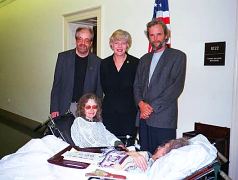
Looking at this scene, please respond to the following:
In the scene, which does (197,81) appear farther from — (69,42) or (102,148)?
(69,42)

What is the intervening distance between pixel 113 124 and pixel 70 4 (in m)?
2.77

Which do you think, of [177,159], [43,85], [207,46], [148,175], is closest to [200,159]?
[177,159]

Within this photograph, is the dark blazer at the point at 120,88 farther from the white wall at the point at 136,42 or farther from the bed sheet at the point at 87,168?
the bed sheet at the point at 87,168

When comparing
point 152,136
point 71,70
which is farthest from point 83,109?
point 152,136

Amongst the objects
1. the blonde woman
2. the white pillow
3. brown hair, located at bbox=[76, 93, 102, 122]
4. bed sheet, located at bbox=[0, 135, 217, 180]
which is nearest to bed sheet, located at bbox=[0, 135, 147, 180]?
bed sheet, located at bbox=[0, 135, 217, 180]

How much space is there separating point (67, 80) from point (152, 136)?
972mm

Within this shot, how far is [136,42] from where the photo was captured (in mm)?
3463

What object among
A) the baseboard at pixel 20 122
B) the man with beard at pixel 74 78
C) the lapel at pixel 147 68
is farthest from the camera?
the baseboard at pixel 20 122

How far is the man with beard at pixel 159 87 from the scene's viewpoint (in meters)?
→ 2.34

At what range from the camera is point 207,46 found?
8.73 feet

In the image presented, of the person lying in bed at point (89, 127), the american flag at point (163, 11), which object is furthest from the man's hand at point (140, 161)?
the american flag at point (163, 11)

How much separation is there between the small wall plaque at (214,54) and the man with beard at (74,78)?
105cm

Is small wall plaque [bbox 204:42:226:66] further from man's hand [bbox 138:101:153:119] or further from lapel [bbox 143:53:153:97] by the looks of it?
man's hand [bbox 138:101:153:119]

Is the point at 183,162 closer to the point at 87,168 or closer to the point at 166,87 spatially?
the point at 87,168
